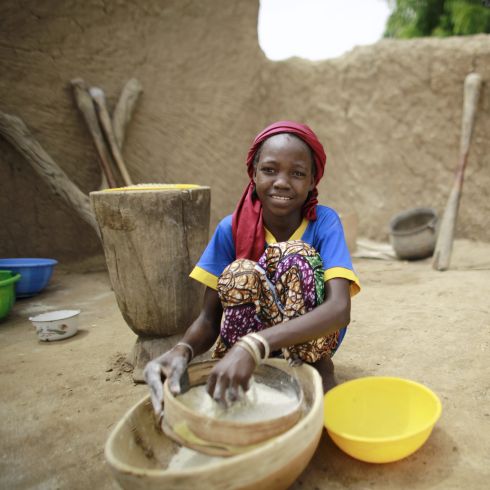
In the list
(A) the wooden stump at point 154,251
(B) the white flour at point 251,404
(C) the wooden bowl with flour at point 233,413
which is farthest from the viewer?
(A) the wooden stump at point 154,251

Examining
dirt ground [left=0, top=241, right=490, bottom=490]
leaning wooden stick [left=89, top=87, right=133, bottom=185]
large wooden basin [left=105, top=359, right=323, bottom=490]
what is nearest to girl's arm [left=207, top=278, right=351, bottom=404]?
large wooden basin [left=105, top=359, right=323, bottom=490]

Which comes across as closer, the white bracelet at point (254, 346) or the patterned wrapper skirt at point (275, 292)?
the white bracelet at point (254, 346)

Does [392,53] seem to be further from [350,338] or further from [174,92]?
[350,338]

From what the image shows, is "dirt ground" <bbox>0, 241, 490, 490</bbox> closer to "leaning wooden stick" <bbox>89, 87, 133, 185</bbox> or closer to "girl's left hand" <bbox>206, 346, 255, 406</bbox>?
"girl's left hand" <bbox>206, 346, 255, 406</bbox>

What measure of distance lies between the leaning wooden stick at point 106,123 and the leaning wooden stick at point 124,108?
83 millimetres

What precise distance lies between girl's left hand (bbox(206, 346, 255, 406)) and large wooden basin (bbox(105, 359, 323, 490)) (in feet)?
0.47

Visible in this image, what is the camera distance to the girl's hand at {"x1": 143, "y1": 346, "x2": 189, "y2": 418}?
4.01ft

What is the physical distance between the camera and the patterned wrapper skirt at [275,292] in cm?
146

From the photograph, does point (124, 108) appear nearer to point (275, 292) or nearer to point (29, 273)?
point (29, 273)

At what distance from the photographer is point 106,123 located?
3.77 meters

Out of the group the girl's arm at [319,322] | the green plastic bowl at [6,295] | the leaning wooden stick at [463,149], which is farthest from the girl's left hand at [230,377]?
the leaning wooden stick at [463,149]

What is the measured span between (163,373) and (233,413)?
0.80 feet

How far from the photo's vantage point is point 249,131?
5.01 meters

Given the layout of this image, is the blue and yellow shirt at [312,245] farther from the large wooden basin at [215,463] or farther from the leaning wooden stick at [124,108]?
the leaning wooden stick at [124,108]
